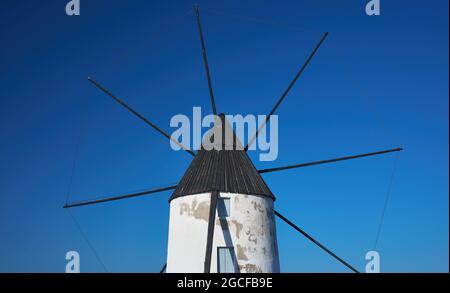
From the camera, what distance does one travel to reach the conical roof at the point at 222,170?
13.0 meters

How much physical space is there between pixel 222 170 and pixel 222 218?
146cm

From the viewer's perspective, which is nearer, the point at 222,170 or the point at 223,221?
the point at 223,221

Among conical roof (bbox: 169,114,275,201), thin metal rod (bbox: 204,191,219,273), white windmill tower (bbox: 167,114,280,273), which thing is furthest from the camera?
conical roof (bbox: 169,114,275,201)

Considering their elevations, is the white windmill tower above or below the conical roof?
below

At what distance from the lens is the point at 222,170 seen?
44.2ft

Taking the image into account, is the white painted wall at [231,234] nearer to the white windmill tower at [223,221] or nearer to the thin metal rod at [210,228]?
the white windmill tower at [223,221]

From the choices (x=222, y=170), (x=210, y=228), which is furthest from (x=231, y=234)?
(x=222, y=170)

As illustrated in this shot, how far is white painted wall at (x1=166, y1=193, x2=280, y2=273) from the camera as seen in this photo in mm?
12375

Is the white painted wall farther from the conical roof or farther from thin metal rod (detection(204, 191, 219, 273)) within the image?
thin metal rod (detection(204, 191, 219, 273))

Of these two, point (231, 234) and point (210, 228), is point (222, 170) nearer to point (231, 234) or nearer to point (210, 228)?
point (231, 234)
